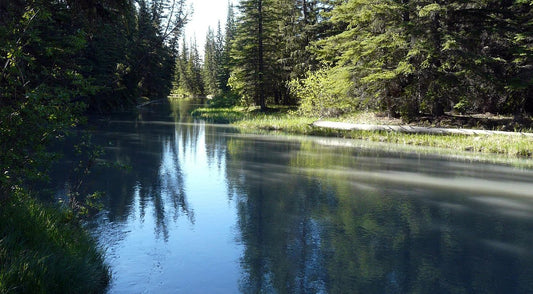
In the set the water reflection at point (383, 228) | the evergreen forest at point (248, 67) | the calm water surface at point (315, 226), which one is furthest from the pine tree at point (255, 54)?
the water reflection at point (383, 228)

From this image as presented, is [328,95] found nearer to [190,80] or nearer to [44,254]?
[44,254]

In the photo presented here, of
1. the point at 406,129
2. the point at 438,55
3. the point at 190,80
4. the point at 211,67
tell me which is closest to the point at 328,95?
the point at 406,129

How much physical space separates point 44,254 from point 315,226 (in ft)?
15.5

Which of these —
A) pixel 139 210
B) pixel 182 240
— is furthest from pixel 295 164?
pixel 182 240

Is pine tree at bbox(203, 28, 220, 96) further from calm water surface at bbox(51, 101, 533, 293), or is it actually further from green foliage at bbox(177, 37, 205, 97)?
calm water surface at bbox(51, 101, 533, 293)

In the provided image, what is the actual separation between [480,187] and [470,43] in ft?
45.1

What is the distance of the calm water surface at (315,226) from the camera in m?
5.67

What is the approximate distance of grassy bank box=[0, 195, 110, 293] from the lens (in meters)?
3.95

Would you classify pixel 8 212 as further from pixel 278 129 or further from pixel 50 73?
pixel 278 129

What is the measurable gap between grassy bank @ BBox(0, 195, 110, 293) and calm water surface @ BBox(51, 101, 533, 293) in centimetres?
59

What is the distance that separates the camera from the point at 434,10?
21.9 meters

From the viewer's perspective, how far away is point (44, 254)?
14.7 feet

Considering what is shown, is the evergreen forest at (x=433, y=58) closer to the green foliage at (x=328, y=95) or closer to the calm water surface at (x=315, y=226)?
the green foliage at (x=328, y=95)

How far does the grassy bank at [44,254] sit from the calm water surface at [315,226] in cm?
59
